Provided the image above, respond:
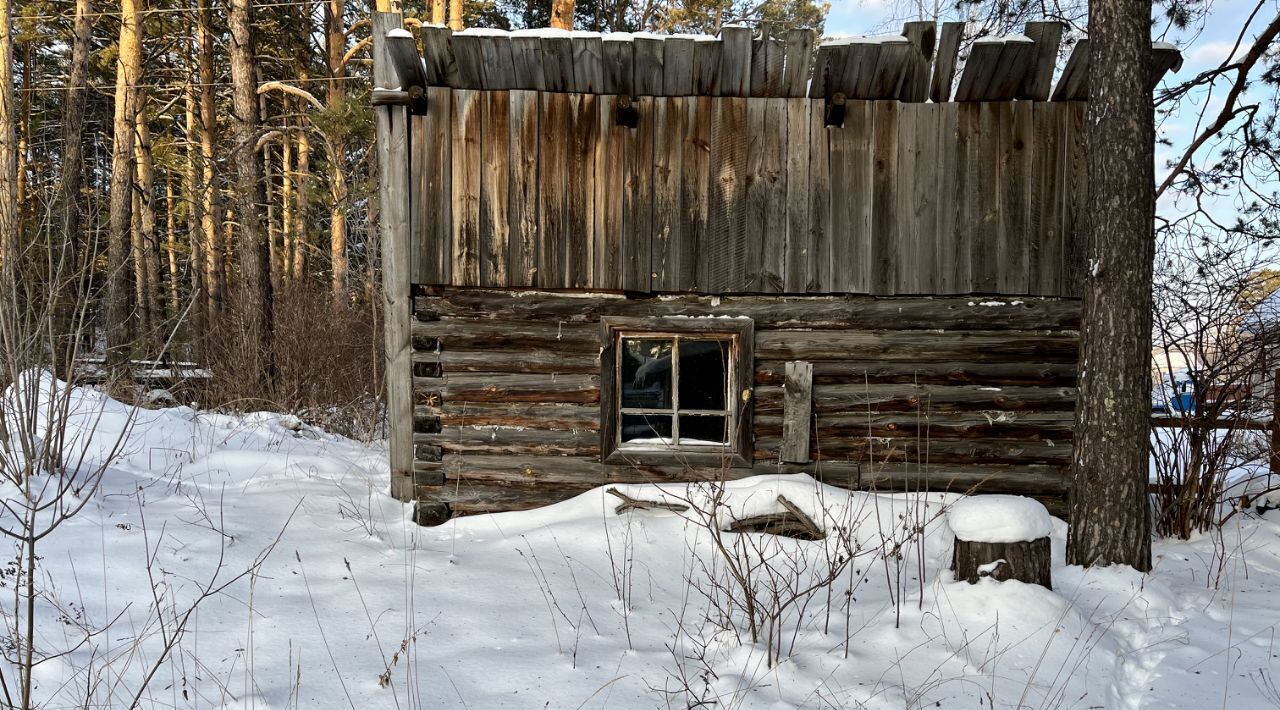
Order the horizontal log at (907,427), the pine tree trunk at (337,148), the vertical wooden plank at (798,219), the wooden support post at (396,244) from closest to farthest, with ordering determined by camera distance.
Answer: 1. the wooden support post at (396,244)
2. the vertical wooden plank at (798,219)
3. the horizontal log at (907,427)
4. the pine tree trunk at (337,148)

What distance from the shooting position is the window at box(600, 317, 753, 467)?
5.72 metres

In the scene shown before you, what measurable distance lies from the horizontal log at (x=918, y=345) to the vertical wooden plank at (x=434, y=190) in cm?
263

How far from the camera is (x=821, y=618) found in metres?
3.97

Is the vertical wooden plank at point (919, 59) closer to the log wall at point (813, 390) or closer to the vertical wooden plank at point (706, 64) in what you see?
the vertical wooden plank at point (706, 64)

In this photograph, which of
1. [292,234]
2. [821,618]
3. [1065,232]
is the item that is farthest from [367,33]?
[821,618]

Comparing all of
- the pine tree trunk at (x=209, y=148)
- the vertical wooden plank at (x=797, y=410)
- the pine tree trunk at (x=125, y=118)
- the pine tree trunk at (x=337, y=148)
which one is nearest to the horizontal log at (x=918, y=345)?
the vertical wooden plank at (x=797, y=410)

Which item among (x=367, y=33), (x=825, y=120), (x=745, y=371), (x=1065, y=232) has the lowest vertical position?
(x=745, y=371)

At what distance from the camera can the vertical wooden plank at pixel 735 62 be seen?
520cm

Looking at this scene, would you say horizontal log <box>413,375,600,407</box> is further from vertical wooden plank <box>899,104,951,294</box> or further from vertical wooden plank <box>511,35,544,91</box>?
vertical wooden plank <box>899,104,951,294</box>

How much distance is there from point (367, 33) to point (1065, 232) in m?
17.3

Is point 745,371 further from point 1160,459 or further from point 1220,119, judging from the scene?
point 1220,119

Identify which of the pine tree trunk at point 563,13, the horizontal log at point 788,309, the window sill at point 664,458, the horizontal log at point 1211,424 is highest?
the pine tree trunk at point 563,13

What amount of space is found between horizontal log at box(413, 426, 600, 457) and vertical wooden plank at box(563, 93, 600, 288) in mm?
1235

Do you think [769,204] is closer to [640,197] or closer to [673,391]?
[640,197]
